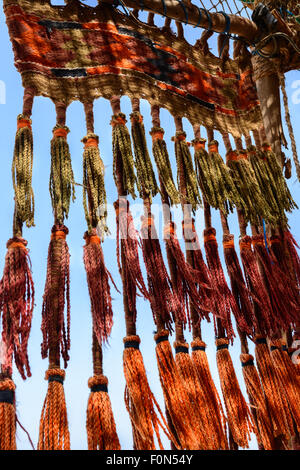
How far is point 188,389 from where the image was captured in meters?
1.41

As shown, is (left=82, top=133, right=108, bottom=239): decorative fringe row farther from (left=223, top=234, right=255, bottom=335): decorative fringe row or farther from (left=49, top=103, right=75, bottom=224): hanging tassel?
(left=223, top=234, right=255, bottom=335): decorative fringe row

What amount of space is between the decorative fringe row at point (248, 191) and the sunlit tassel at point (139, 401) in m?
0.68

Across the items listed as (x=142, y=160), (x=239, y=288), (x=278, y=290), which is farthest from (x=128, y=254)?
(x=278, y=290)

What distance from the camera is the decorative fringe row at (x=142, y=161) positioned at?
5.18ft

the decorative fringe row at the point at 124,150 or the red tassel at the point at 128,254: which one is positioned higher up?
the decorative fringe row at the point at 124,150

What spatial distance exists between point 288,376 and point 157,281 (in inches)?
21.2

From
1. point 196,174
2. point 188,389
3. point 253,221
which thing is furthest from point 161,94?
point 188,389

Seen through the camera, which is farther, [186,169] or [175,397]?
[186,169]

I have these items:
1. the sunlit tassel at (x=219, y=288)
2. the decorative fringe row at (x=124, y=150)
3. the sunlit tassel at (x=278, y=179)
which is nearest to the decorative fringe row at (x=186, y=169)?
the sunlit tassel at (x=219, y=288)

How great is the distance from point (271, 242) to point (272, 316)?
320 millimetres

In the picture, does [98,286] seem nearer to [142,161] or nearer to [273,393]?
[142,161]

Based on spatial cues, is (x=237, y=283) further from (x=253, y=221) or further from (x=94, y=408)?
(x=94, y=408)

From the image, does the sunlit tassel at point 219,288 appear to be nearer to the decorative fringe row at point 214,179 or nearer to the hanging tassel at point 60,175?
the decorative fringe row at point 214,179

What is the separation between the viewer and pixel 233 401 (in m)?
1.50
